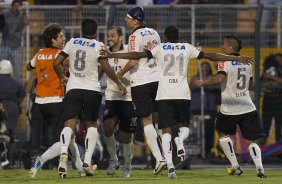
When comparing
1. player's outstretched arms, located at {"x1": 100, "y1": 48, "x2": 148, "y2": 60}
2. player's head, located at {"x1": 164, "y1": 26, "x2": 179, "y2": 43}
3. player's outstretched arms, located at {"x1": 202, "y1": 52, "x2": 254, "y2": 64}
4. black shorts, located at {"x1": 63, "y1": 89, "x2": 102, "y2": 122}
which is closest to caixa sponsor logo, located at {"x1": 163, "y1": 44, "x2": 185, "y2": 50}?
player's head, located at {"x1": 164, "y1": 26, "x2": 179, "y2": 43}

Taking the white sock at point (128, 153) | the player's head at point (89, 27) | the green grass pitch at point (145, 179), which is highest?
the player's head at point (89, 27)

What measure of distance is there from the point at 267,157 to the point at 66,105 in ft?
25.5

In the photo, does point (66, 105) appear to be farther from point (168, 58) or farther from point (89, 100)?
point (168, 58)

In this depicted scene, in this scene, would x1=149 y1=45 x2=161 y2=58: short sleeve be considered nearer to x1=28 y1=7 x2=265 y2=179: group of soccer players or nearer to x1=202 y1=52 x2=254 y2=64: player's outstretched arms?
x1=28 y1=7 x2=265 y2=179: group of soccer players

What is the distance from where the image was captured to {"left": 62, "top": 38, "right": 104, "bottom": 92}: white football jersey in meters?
18.7

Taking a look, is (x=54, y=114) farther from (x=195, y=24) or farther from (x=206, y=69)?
(x=195, y=24)

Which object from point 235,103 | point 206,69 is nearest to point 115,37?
point 235,103

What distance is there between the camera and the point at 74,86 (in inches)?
738

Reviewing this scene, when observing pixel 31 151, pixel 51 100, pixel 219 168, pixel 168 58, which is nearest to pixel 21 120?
pixel 31 151

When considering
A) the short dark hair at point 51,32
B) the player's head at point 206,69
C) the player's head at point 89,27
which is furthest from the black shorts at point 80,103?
the player's head at point 206,69

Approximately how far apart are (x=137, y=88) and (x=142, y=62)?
48 centimetres

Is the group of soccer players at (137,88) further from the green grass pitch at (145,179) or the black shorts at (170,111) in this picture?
the green grass pitch at (145,179)

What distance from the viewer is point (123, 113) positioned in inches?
790

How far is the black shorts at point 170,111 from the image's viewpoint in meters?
18.8
